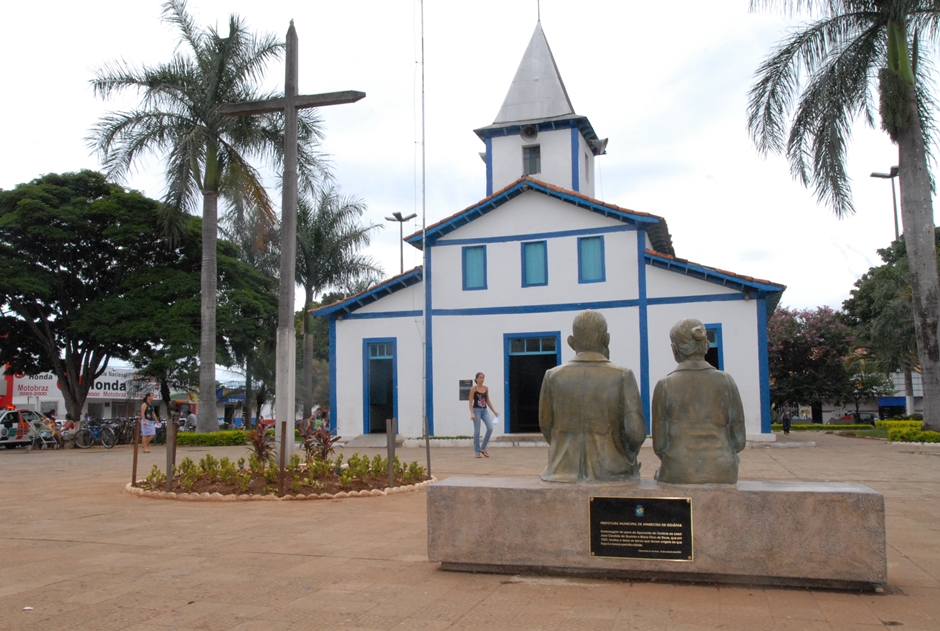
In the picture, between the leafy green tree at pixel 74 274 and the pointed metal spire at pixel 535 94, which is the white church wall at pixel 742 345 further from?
the leafy green tree at pixel 74 274

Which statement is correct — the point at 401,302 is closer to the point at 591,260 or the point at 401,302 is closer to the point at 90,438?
the point at 591,260

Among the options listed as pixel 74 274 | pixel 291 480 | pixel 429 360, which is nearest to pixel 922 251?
pixel 429 360

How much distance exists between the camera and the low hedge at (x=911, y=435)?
17203 mm

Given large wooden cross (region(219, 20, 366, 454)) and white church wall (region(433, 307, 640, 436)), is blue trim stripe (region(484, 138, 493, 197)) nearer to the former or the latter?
white church wall (region(433, 307, 640, 436))

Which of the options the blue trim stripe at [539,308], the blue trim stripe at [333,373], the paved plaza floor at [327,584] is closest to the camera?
the paved plaza floor at [327,584]

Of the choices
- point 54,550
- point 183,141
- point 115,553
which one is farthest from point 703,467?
point 183,141

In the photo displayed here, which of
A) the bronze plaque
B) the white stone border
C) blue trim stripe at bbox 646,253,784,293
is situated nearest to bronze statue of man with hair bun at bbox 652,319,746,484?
the bronze plaque

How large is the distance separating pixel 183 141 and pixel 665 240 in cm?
1458

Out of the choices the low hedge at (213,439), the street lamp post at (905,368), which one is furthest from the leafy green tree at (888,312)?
the low hedge at (213,439)

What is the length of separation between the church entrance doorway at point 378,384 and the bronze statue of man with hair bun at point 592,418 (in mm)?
17587

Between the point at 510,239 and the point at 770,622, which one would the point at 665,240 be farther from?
the point at 770,622

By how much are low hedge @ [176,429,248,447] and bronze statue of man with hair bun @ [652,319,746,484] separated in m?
18.5

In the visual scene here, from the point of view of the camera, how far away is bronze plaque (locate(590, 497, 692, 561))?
15.8ft

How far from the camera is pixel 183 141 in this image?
2039cm
